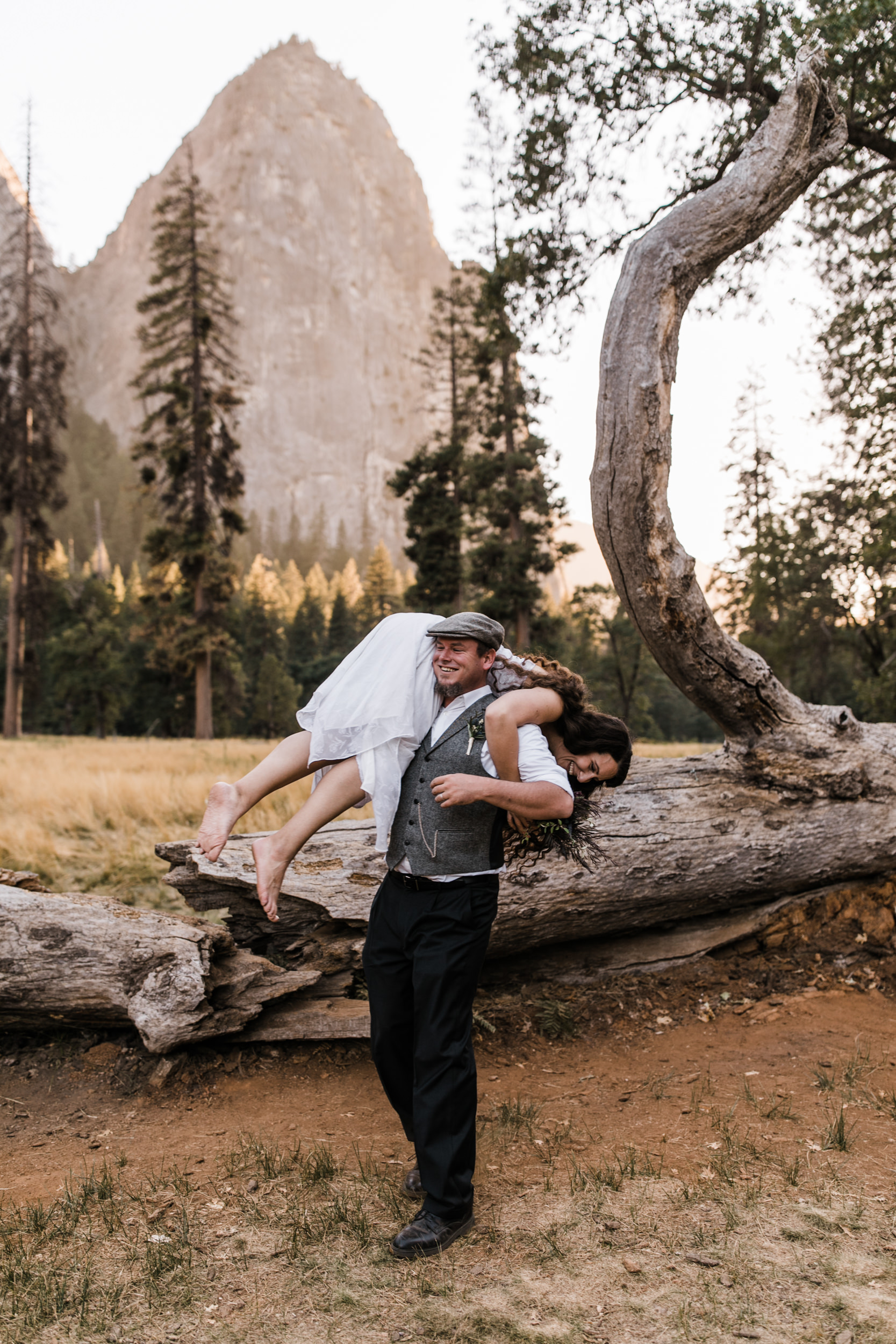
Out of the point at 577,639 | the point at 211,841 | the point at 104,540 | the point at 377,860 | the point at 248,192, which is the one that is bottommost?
the point at 377,860

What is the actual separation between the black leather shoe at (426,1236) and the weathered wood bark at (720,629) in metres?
2.91

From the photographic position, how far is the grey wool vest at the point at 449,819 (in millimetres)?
3238

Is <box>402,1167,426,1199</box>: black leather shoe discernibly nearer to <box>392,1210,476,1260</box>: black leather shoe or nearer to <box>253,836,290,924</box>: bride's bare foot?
<box>392,1210,476,1260</box>: black leather shoe

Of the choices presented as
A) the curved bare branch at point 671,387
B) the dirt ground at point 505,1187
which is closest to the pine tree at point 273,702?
the curved bare branch at point 671,387

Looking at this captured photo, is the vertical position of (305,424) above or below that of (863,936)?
above

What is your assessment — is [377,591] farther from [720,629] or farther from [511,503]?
[720,629]

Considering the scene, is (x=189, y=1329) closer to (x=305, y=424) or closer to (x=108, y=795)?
(x=108, y=795)

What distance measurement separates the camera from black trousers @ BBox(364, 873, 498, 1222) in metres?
3.11

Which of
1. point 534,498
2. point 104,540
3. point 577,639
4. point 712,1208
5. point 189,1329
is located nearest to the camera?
point 189,1329

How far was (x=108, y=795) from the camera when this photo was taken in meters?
10.6

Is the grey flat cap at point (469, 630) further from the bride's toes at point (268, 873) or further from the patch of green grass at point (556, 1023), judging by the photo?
the patch of green grass at point (556, 1023)

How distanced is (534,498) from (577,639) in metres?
33.0

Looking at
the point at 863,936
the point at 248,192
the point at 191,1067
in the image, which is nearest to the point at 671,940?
the point at 863,936

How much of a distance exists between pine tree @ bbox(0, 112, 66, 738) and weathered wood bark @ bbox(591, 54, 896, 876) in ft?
92.8
